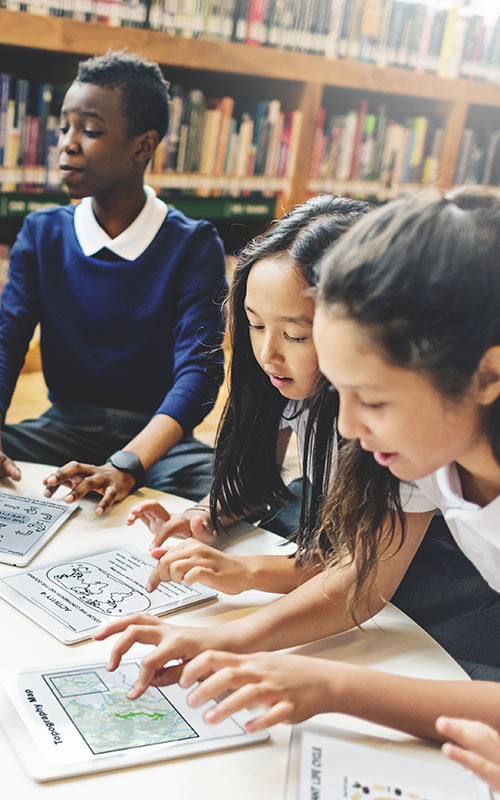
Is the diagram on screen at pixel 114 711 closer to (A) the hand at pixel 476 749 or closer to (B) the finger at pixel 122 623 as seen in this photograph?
(B) the finger at pixel 122 623

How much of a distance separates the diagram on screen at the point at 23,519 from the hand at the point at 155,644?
0.96 ft

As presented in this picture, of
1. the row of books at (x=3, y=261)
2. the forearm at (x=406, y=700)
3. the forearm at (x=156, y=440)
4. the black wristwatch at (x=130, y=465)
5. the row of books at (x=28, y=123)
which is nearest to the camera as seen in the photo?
the forearm at (x=406, y=700)

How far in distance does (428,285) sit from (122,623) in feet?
1.38

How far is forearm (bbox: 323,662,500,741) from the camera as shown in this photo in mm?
731

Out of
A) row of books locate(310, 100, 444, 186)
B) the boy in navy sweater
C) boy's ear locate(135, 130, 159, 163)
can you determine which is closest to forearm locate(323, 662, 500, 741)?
the boy in navy sweater

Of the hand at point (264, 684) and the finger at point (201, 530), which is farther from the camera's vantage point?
the finger at point (201, 530)

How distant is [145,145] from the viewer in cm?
180

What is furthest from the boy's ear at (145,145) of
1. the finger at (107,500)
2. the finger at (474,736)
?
the finger at (474,736)

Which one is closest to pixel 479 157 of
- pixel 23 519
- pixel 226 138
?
pixel 226 138

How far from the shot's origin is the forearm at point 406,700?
731 mm

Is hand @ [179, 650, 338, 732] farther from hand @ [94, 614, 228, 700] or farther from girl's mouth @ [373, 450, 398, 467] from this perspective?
girl's mouth @ [373, 450, 398, 467]

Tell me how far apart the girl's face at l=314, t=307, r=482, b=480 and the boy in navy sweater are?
3.13 feet

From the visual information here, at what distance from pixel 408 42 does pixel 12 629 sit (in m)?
3.31

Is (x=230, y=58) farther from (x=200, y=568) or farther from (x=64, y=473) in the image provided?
(x=200, y=568)
